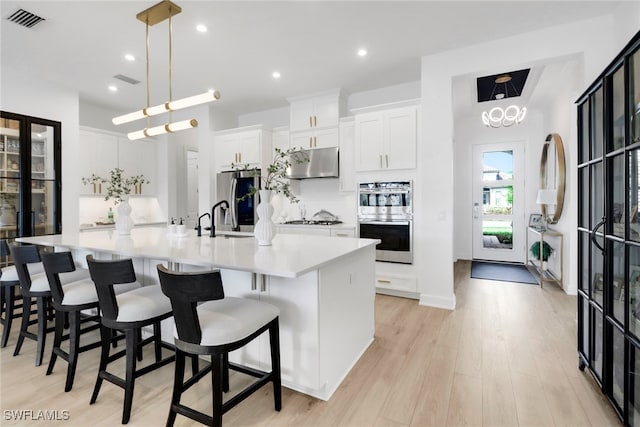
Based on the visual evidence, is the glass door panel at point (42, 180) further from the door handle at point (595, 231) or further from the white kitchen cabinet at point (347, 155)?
the door handle at point (595, 231)

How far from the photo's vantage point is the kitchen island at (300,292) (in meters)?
1.81

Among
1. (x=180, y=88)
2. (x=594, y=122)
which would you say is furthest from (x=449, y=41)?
(x=180, y=88)

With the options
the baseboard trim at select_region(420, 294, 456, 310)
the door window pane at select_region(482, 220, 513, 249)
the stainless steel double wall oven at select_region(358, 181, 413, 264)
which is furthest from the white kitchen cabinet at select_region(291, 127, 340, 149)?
the door window pane at select_region(482, 220, 513, 249)

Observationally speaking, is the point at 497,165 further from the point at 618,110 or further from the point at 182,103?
the point at 182,103

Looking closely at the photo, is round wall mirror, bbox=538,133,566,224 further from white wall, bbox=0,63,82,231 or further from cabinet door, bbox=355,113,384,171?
white wall, bbox=0,63,82,231

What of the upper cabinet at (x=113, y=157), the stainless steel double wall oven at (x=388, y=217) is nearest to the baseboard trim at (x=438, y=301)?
the stainless steel double wall oven at (x=388, y=217)

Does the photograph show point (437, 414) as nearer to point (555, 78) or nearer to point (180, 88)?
point (555, 78)

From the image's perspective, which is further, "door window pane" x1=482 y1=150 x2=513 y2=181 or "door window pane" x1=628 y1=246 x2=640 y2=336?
"door window pane" x1=482 y1=150 x2=513 y2=181

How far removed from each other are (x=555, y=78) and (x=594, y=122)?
2.78 m

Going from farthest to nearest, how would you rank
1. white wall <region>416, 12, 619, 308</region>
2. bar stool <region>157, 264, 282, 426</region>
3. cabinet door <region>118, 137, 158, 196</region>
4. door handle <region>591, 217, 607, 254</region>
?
cabinet door <region>118, 137, 158, 196</region> < white wall <region>416, 12, 619, 308</region> < door handle <region>591, 217, 607, 254</region> < bar stool <region>157, 264, 282, 426</region>

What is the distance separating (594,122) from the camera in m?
2.05

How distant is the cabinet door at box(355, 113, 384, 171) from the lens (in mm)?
4094

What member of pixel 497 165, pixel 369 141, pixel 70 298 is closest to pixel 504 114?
pixel 369 141

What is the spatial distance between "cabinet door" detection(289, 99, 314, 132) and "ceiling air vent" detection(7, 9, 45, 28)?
3003 millimetres
